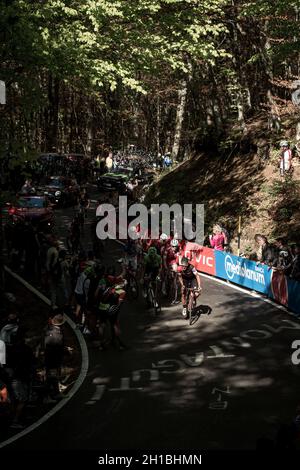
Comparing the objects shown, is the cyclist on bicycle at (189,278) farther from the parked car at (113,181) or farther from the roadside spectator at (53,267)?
the parked car at (113,181)

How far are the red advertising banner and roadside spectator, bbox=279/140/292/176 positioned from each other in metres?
6.42

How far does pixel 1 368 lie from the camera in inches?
424

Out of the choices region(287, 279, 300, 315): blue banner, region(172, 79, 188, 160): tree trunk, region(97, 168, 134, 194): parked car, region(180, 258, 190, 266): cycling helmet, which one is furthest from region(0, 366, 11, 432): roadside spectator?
region(97, 168, 134, 194): parked car

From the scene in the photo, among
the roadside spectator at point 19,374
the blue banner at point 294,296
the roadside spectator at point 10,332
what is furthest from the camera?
the blue banner at point 294,296

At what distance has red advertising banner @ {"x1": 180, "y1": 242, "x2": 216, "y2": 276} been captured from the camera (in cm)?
2225

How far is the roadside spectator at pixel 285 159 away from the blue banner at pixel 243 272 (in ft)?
23.4

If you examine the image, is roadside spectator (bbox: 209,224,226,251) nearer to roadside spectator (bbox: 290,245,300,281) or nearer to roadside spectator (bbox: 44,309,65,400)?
roadside spectator (bbox: 290,245,300,281)

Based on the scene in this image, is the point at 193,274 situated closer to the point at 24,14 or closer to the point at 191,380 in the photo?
the point at 191,380

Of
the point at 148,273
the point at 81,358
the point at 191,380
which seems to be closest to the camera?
the point at 191,380

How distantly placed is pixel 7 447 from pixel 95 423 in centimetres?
157

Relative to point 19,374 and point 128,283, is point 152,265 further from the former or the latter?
point 19,374

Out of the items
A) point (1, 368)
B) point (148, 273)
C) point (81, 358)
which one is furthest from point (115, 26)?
point (1, 368)

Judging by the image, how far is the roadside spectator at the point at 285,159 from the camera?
26.5 metres

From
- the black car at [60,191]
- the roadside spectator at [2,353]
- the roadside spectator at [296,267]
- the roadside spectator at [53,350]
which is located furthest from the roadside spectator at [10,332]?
the black car at [60,191]
